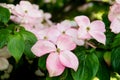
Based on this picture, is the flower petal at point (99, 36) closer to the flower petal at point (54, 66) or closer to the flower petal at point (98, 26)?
the flower petal at point (98, 26)

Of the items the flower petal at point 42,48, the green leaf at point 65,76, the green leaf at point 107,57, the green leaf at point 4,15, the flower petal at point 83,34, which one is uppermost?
the green leaf at point 4,15

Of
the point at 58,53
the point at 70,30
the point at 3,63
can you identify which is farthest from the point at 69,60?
the point at 3,63

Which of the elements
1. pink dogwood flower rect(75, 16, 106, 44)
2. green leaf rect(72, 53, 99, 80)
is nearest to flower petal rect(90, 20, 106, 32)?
pink dogwood flower rect(75, 16, 106, 44)

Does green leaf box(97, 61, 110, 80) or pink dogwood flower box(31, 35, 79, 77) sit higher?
pink dogwood flower box(31, 35, 79, 77)

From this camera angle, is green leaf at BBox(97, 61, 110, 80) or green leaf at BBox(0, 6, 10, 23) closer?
green leaf at BBox(97, 61, 110, 80)

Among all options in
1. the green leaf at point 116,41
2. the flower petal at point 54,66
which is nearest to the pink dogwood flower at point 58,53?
the flower petal at point 54,66

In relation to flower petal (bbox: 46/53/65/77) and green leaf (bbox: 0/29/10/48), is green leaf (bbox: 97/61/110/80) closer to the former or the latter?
flower petal (bbox: 46/53/65/77)

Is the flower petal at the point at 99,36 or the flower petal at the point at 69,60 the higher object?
the flower petal at the point at 99,36
